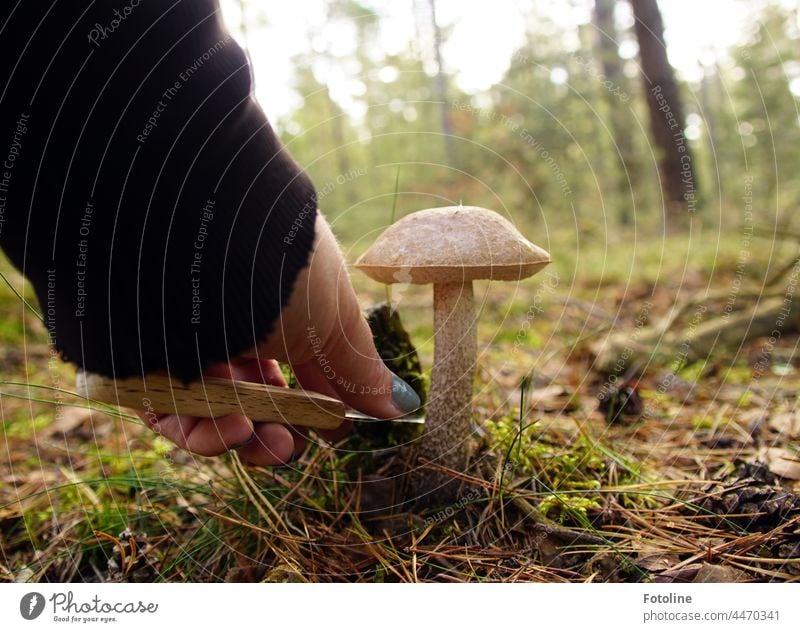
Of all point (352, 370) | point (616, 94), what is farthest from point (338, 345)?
point (616, 94)

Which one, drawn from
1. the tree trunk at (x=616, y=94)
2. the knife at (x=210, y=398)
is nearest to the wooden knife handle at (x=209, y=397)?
the knife at (x=210, y=398)

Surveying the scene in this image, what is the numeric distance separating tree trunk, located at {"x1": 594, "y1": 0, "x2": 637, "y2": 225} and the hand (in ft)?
12.7

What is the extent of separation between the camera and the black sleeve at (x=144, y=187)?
0.86m

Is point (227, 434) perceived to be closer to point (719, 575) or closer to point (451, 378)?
point (451, 378)

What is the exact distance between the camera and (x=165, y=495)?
1360 millimetres

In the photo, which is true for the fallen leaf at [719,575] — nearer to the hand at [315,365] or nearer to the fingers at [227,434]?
the hand at [315,365]

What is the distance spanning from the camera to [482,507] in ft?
3.86

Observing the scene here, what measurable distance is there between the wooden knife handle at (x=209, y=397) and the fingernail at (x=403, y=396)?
0.51 feet

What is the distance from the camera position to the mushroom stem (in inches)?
45.6

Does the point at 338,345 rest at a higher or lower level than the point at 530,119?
lower

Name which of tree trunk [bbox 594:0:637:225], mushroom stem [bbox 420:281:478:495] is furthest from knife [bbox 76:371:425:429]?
tree trunk [bbox 594:0:637:225]

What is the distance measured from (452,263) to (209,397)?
0.51m

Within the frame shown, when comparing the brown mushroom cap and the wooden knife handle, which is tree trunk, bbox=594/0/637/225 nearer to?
the brown mushroom cap

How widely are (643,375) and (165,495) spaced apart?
1.75m
